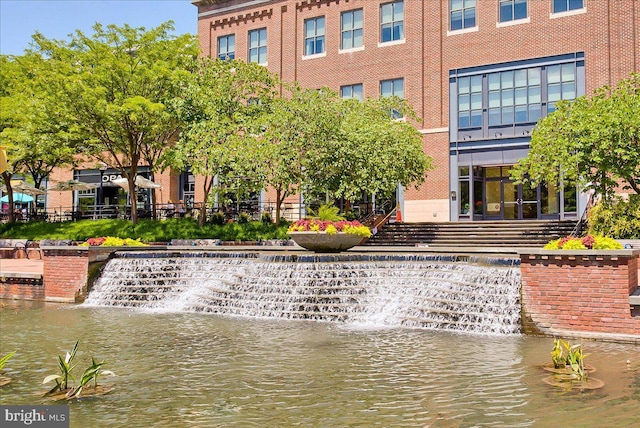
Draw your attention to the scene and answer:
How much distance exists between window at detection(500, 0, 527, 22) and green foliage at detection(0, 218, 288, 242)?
14.4 meters

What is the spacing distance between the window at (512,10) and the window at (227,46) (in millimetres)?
15784

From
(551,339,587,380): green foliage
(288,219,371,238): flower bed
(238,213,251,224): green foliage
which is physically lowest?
(551,339,587,380): green foliage

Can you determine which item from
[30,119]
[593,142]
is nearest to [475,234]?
[593,142]

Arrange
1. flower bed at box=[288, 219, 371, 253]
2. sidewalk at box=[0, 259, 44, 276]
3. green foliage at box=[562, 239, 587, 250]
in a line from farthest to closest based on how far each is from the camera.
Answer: sidewalk at box=[0, 259, 44, 276] < flower bed at box=[288, 219, 371, 253] < green foliage at box=[562, 239, 587, 250]

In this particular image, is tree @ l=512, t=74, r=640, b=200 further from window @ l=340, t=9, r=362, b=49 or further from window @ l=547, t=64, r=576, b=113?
window @ l=340, t=9, r=362, b=49

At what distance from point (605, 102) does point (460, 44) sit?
43.0ft

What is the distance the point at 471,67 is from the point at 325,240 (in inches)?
693

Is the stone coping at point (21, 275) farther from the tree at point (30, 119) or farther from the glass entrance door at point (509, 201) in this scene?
the glass entrance door at point (509, 201)

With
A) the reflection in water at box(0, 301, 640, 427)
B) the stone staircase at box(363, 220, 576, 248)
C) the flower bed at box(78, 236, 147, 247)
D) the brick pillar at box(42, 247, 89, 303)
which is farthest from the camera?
the stone staircase at box(363, 220, 576, 248)

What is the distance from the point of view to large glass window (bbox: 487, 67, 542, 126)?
29.5 meters

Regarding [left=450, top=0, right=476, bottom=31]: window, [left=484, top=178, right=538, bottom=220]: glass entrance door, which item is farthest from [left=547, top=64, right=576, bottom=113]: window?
[left=450, top=0, right=476, bottom=31]: window

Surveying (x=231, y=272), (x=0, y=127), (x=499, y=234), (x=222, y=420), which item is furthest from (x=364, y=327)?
(x=0, y=127)

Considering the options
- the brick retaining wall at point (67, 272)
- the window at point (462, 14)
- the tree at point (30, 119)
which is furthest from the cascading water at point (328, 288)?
the window at point (462, 14)

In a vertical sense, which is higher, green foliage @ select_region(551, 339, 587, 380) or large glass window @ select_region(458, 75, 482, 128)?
large glass window @ select_region(458, 75, 482, 128)
